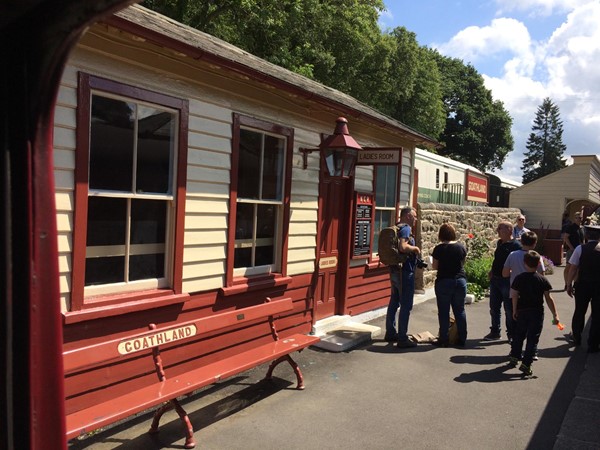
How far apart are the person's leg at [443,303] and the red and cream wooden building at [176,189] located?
1691 mm

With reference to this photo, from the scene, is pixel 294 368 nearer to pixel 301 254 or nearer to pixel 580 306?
pixel 301 254

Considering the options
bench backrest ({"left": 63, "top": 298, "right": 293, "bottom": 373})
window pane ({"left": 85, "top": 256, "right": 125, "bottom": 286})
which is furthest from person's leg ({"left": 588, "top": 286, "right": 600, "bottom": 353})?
window pane ({"left": 85, "top": 256, "right": 125, "bottom": 286})

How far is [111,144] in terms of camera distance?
13.9 ft

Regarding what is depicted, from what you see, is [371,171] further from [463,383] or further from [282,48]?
[282,48]

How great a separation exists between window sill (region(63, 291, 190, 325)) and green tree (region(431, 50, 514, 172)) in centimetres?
4492

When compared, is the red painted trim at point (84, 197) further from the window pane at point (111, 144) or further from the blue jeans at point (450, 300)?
the blue jeans at point (450, 300)

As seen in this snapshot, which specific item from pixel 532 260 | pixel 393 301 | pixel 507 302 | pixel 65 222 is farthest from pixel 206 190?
pixel 507 302

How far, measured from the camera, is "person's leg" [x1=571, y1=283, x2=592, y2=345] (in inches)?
270

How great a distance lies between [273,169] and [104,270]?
2574mm

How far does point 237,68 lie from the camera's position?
4836 mm

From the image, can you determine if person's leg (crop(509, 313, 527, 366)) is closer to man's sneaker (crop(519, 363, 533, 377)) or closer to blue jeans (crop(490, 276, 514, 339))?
man's sneaker (crop(519, 363, 533, 377))

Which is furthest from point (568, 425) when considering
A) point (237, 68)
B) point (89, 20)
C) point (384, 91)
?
point (384, 91)

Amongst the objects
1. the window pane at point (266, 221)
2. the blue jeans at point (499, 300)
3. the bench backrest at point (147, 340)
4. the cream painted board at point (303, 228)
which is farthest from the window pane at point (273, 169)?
the blue jeans at point (499, 300)

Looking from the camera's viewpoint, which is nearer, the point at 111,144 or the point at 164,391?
the point at 164,391
